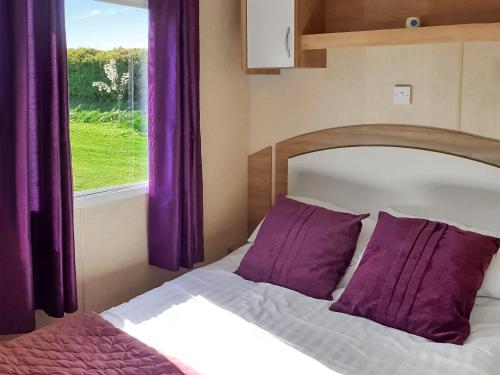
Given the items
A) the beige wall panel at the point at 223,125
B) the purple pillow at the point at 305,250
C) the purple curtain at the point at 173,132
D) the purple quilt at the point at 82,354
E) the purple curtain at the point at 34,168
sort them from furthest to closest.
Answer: the beige wall panel at the point at 223,125
the purple curtain at the point at 173,132
the purple pillow at the point at 305,250
the purple curtain at the point at 34,168
the purple quilt at the point at 82,354

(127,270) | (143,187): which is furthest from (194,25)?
(127,270)

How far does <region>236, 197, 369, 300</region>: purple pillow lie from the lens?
259cm

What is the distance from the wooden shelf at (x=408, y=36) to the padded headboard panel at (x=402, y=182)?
546mm

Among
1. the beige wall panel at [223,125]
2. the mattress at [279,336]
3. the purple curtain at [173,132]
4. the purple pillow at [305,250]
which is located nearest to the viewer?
the mattress at [279,336]

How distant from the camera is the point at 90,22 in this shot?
2.67m

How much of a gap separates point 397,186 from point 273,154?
2.53 ft

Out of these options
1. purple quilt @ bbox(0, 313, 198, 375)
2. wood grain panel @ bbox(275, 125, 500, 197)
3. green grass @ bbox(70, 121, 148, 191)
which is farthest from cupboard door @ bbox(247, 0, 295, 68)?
purple quilt @ bbox(0, 313, 198, 375)

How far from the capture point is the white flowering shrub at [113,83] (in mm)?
2773

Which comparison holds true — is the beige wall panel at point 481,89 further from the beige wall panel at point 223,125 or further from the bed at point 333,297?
the beige wall panel at point 223,125

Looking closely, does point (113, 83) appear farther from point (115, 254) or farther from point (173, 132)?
point (115, 254)

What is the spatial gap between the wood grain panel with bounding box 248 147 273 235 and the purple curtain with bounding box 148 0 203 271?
515mm

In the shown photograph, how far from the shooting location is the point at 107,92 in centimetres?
280

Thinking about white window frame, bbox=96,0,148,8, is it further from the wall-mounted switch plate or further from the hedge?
the wall-mounted switch plate

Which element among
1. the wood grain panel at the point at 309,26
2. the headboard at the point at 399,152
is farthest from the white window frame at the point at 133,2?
the headboard at the point at 399,152
